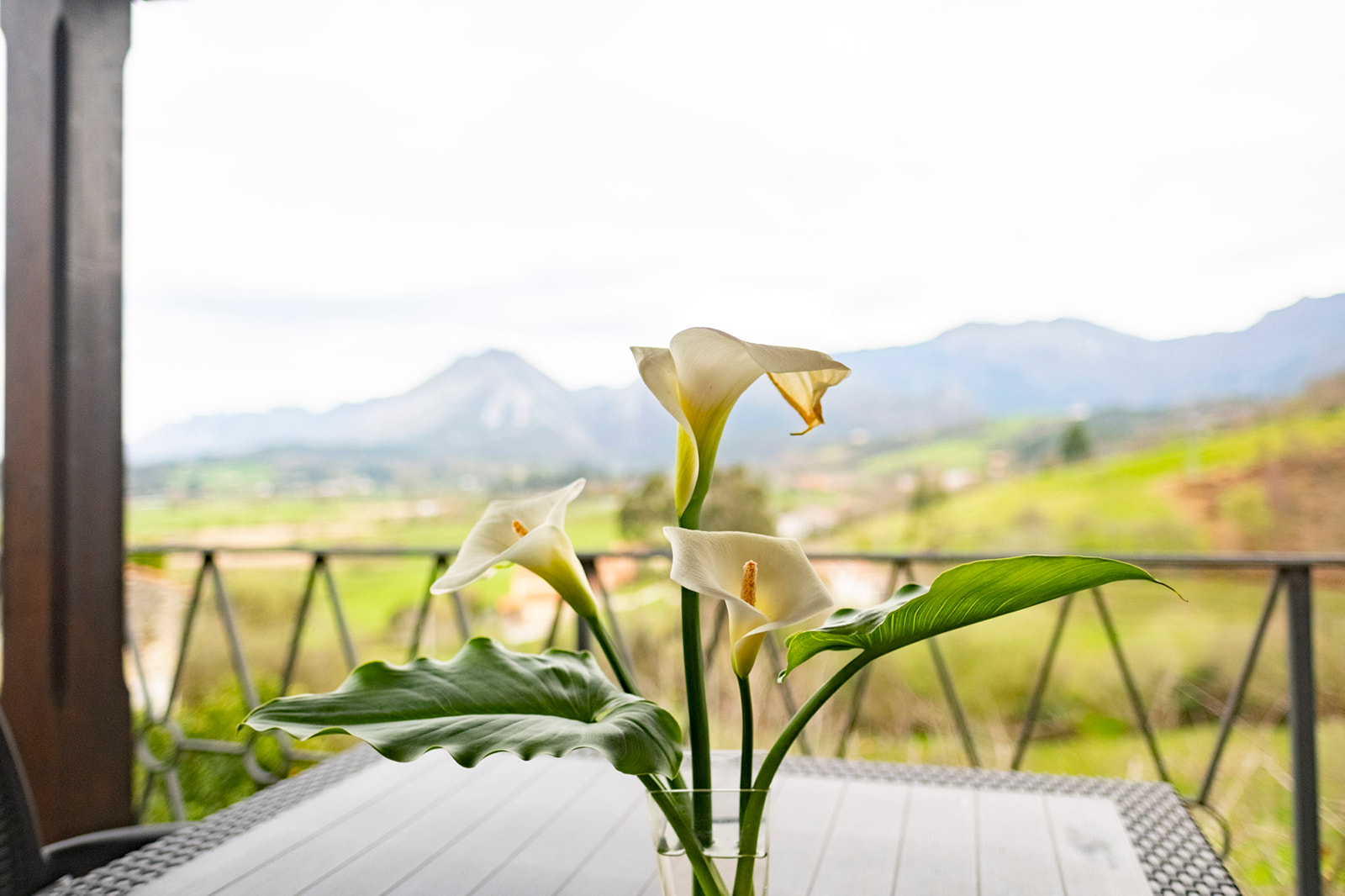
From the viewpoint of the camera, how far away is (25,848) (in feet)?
3.63

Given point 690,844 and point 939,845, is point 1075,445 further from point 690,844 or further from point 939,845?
point 690,844

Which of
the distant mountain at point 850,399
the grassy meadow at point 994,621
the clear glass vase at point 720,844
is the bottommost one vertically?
the grassy meadow at point 994,621

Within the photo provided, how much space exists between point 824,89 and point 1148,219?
10.6 feet

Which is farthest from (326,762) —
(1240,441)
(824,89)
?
(1240,441)

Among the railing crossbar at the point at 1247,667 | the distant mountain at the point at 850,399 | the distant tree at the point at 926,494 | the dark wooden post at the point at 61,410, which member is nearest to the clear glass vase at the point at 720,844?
the railing crossbar at the point at 1247,667

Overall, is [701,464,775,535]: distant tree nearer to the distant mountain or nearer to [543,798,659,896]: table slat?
the distant mountain

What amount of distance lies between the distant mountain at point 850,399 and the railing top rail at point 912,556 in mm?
5309

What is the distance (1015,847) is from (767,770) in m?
0.54

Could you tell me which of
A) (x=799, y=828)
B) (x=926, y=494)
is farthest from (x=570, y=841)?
(x=926, y=494)

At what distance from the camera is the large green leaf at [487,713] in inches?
22.8

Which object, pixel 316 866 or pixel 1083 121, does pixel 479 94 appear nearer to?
pixel 1083 121

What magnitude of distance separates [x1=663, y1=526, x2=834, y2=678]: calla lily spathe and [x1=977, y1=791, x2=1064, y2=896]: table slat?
55cm

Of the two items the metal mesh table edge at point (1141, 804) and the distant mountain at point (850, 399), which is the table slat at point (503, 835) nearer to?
the metal mesh table edge at point (1141, 804)

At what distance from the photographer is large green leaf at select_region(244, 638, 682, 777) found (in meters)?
0.58
